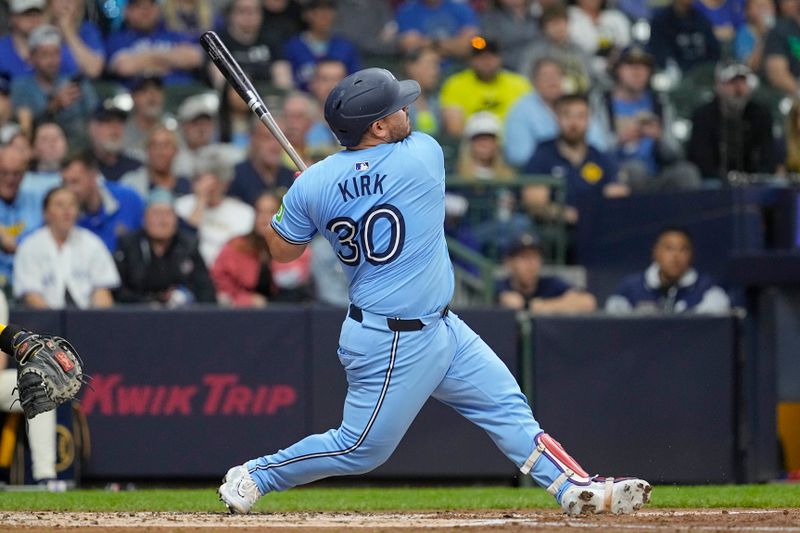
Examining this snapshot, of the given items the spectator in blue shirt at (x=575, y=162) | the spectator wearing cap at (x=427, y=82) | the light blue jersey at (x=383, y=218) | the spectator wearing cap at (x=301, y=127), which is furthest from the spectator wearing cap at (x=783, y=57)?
the light blue jersey at (x=383, y=218)

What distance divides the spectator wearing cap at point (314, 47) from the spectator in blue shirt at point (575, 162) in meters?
2.04

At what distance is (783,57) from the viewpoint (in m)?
13.5

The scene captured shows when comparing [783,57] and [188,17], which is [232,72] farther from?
[783,57]

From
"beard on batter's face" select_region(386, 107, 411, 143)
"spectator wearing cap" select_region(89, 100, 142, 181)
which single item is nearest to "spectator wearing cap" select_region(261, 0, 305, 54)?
"spectator wearing cap" select_region(89, 100, 142, 181)

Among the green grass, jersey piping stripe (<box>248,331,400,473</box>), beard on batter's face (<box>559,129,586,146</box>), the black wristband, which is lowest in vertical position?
the green grass

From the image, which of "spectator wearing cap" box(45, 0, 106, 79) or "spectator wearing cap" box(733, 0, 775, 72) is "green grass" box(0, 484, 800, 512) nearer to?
"spectator wearing cap" box(45, 0, 106, 79)

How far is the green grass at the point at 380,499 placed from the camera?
7609 millimetres

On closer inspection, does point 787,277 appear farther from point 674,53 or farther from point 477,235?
point 674,53

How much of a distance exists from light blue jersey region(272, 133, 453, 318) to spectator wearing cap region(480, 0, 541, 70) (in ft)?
25.5

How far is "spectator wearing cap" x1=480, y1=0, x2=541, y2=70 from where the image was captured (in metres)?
13.9

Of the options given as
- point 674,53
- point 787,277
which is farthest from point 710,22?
point 787,277

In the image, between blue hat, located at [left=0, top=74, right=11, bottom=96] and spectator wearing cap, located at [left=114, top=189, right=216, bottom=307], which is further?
blue hat, located at [left=0, top=74, right=11, bottom=96]

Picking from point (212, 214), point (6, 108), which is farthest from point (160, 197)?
point (6, 108)

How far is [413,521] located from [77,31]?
7.30 metres
